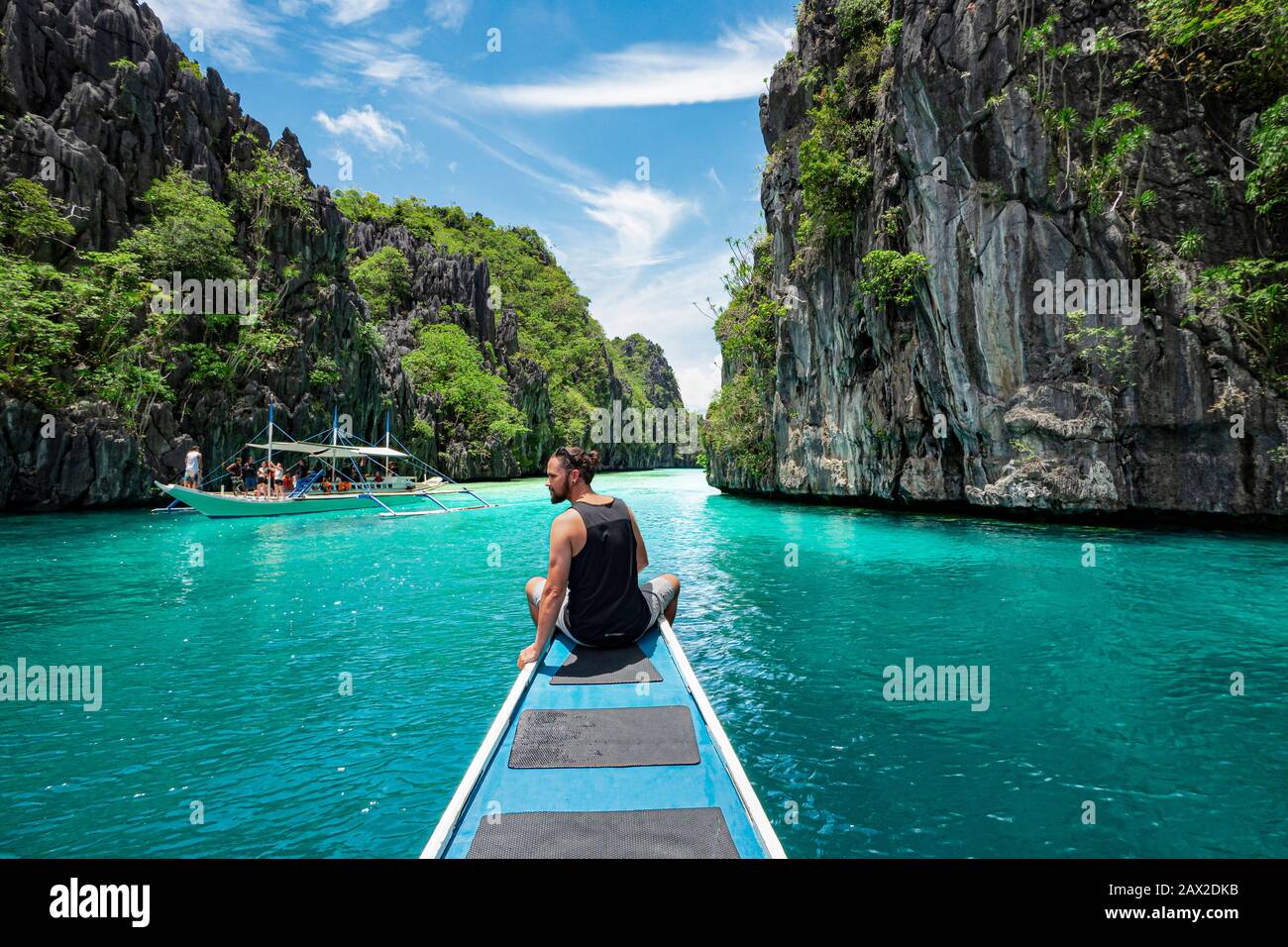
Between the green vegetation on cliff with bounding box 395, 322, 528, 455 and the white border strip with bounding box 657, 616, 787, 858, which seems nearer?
the white border strip with bounding box 657, 616, 787, 858

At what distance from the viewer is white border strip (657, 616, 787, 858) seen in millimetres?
2258

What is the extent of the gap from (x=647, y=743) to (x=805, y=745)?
2.12 metres

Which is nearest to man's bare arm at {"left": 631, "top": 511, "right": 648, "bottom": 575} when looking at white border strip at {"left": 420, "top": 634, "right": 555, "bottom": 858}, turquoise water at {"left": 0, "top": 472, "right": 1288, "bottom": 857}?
white border strip at {"left": 420, "top": 634, "right": 555, "bottom": 858}

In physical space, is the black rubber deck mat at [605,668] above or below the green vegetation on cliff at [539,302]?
below

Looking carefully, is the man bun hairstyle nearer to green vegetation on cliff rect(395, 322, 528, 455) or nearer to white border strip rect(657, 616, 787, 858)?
white border strip rect(657, 616, 787, 858)

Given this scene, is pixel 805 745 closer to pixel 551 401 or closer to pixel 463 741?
pixel 463 741

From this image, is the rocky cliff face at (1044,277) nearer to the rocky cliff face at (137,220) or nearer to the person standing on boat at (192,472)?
the person standing on boat at (192,472)

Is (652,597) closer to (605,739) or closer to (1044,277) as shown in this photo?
(605,739)

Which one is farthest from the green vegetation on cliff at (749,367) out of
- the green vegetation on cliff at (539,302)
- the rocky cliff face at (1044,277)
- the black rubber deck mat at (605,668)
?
the green vegetation on cliff at (539,302)

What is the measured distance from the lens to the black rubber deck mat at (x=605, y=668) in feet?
13.7

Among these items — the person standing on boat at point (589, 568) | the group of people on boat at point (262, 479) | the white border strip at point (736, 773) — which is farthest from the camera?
the group of people on boat at point (262, 479)

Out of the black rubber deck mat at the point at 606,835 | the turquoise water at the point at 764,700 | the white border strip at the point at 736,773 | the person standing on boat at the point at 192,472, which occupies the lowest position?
the turquoise water at the point at 764,700

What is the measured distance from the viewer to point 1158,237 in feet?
51.7

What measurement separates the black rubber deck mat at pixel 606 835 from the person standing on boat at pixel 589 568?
6.04 ft
